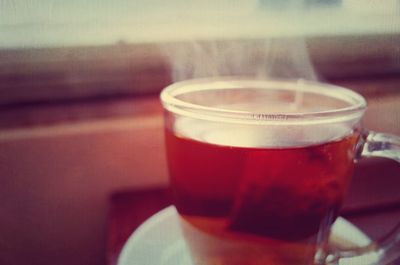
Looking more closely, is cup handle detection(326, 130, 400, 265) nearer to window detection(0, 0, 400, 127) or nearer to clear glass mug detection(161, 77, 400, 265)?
clear glass mug detection(161, 77, 400, 265)

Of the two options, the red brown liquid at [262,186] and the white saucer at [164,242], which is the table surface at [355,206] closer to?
the white saucer at [164,242]

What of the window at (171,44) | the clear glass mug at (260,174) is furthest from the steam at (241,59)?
the clear glass mug at (260,174)

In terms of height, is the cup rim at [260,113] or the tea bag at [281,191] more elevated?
the cup rim at [260,113]

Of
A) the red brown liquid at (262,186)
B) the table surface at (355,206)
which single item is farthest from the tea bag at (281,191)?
the table surface at (355,206)

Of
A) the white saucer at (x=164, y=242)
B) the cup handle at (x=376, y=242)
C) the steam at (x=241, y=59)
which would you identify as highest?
the steam at (x=241, y=59)

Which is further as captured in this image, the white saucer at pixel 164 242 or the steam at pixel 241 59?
the steam at pixel 241 59

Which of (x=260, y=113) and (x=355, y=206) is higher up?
(x=260, y=113)

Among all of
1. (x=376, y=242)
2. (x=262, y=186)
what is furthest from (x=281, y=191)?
(x=376, y=242)

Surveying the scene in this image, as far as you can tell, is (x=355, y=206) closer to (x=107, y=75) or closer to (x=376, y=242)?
(x=376, y=242)

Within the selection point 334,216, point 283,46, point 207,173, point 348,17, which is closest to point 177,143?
point 207,173

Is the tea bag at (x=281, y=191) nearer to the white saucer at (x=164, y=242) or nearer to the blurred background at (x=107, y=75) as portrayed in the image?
the white saucer at (x=164, y=242)
